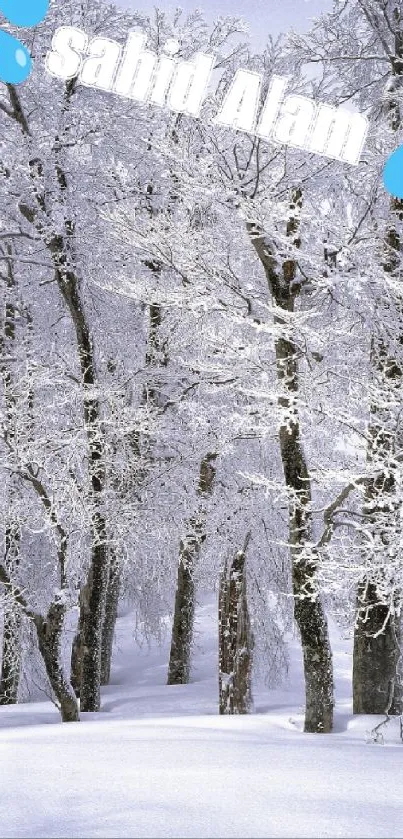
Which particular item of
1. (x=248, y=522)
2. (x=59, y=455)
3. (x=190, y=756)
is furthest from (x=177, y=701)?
(x=190, y=756)

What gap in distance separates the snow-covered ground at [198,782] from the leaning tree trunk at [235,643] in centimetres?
302

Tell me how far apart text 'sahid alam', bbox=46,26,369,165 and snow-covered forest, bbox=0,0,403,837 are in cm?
32

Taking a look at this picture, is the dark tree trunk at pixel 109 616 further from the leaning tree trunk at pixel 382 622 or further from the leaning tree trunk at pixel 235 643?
the leaning tree trunk at pixel 382 622

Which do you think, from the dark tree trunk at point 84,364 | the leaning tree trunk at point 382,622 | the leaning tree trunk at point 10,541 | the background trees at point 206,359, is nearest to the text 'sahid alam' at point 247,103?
the background trees at point 206,359

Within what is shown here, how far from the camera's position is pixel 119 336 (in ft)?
38.0

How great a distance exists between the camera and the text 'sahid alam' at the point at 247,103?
271 inches

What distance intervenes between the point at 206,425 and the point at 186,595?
3.89 meters

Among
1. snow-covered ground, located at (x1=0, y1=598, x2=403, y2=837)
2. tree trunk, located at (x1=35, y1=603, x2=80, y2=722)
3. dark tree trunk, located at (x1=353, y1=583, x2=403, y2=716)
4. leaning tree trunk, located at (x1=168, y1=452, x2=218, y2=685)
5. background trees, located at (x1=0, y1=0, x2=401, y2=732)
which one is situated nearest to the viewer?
snow-covered ground, located at (x1=0, y1=598, x2=403, y2=837)

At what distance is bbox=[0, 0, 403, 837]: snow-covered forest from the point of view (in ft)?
15.9

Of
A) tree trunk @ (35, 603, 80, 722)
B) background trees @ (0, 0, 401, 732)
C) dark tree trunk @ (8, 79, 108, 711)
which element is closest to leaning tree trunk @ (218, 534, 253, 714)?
background trees @ (0, 0, 401, 732)

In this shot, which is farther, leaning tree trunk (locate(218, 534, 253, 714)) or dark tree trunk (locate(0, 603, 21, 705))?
dark tree trunk (locate(0, 603, 21, 705))

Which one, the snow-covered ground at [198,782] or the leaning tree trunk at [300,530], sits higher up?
the leaning tree trunk at [300,530]

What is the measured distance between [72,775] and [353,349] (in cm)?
501

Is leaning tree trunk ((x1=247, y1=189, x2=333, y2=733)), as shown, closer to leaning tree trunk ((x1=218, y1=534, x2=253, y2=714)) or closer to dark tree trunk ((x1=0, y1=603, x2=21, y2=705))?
leaning tree trunk ((x1=218, y1=534, x2=253, y2=714))
